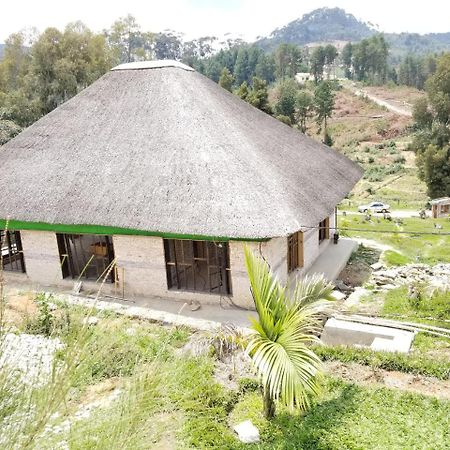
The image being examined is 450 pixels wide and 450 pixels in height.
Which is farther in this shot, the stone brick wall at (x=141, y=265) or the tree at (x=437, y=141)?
the tree at (x=437, y=141)

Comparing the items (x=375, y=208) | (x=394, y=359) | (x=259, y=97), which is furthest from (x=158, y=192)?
(x=259, y=97)

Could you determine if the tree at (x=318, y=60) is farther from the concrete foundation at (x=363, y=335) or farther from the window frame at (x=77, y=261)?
the concrete foundation at (x=363, y=335)

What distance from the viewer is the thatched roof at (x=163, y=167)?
1098 centimetres

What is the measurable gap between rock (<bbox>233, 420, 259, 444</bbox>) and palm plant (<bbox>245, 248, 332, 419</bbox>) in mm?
596

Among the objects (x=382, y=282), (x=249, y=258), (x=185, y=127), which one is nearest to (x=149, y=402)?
(x=249, y=258)

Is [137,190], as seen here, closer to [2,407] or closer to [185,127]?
[185,127]

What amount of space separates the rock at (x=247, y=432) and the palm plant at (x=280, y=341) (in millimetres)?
596

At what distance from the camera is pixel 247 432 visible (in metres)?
6.88

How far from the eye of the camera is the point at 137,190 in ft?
38.7

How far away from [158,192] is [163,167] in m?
0.75

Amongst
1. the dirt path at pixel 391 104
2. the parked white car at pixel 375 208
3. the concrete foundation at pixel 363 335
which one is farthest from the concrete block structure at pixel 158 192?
the dirt path at pixel 391 104

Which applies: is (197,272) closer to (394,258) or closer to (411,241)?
(394,258)

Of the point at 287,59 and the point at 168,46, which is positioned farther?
the point at 168,46

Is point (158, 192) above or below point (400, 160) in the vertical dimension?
above
